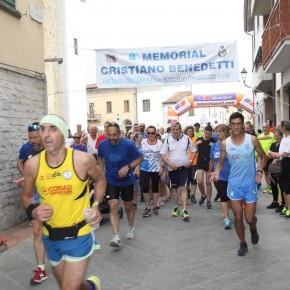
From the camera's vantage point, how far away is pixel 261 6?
67.9 ft

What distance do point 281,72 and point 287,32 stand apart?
5.05 m

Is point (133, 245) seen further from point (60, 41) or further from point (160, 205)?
point (60, 41)

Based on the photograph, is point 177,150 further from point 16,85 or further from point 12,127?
point 16,85

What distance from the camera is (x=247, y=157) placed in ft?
19.5

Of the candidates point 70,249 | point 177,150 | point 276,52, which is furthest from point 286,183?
point 276,52

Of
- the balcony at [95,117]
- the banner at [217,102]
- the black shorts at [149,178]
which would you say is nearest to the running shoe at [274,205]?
the black shorts at [149,178]

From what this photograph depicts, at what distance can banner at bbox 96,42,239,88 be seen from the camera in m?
12.3

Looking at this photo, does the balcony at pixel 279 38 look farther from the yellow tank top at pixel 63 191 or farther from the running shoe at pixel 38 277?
the yellow tank top at pixel 63 191

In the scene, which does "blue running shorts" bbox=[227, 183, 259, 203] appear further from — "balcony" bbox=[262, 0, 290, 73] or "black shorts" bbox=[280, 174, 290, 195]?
"balcony" bbox=[262, 0, 290, 73]

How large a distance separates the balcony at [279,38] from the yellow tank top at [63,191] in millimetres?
10317

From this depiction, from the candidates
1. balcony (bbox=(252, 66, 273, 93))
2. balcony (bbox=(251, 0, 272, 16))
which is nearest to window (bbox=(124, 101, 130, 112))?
balcony (bbox=(252, 66, 273, 93))

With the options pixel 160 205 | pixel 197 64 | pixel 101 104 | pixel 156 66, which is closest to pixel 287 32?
pixel 197 64

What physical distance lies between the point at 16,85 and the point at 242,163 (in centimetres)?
468

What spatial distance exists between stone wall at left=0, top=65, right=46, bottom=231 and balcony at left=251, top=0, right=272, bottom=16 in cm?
1414
